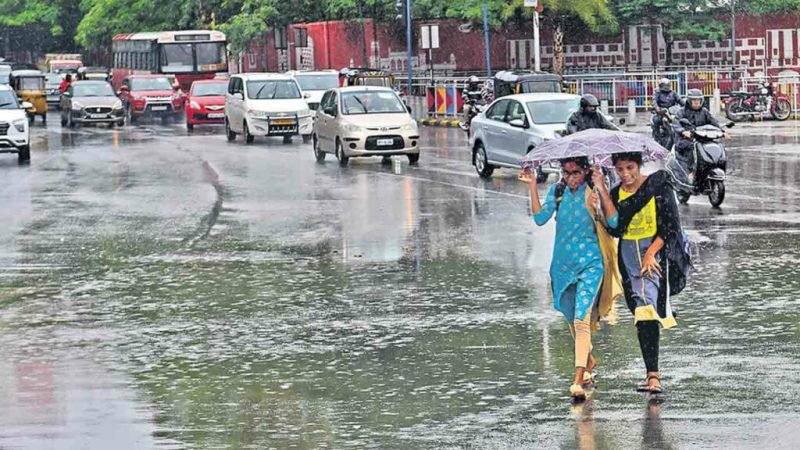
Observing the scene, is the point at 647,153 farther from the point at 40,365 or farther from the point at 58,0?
the point at 58,0

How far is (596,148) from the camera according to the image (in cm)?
934

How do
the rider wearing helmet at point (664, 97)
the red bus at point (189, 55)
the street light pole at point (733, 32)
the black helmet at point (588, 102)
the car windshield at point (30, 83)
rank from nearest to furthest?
the black helmet at point (588, 102), the rider wearing helmet at point (664, 97), the street light pole at point (733, 32), the car windshield at point (30, 83), the red bus at point (189, 55)

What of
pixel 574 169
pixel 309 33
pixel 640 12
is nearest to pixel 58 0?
pixel 309 33

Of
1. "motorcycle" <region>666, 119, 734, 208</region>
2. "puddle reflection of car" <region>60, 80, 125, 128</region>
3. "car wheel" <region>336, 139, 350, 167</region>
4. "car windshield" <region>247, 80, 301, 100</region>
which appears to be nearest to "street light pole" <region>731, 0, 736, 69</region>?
"car windshield" <region>247, 80, 301, 100</region>

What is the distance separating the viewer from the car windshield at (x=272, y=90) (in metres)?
40.4

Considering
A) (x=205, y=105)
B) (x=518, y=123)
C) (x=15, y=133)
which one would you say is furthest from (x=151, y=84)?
(x=518, y=123)

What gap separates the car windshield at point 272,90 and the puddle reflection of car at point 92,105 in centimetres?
1224

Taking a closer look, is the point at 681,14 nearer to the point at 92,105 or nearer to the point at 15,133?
the point at 92,105

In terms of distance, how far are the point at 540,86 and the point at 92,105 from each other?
1748cm

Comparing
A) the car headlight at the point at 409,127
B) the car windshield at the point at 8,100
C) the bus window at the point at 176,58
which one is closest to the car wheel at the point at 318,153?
the car headlight at the point at 409,127

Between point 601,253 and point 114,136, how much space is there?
122 ft

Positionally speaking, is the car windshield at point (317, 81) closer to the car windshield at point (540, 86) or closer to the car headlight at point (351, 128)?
the car windshield at point (540, 86)

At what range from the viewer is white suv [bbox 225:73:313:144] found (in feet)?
129

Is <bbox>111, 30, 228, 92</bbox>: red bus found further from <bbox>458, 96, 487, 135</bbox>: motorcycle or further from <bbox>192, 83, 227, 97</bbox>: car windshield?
<bbox>458, 96, 487, 135</bbox>: motorcycle
